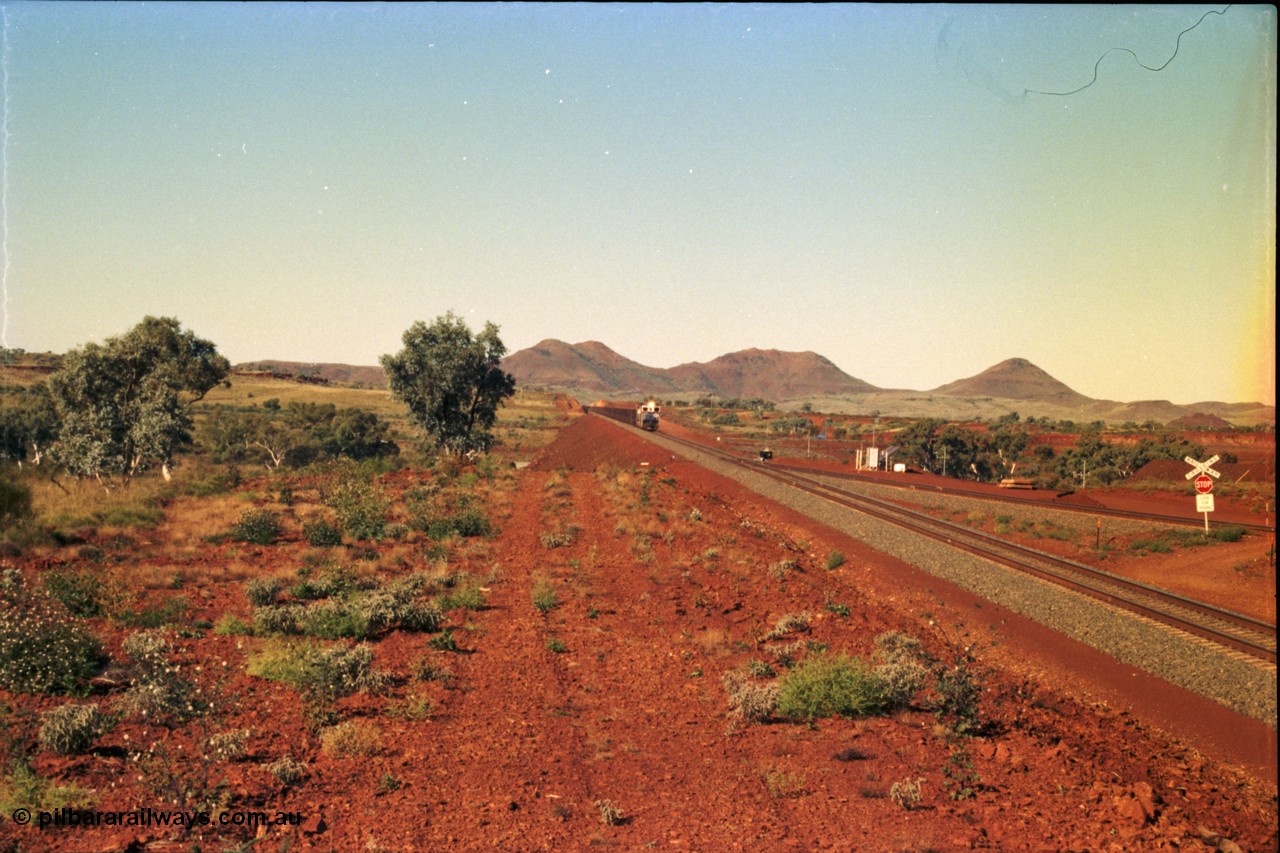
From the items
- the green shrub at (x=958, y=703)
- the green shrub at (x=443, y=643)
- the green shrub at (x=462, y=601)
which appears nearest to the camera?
the green shrub at (x=958, y=703)

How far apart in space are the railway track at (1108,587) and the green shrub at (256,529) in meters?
20.6

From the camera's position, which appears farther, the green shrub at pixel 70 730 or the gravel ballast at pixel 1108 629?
the gravel ballast at pixel 1108 629

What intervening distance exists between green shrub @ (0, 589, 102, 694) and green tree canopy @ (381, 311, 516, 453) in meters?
29.5

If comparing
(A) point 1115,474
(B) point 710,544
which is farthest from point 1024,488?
(B) point 710,544

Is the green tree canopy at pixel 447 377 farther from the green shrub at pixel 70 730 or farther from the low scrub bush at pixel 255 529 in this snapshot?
the green shrub at pixel 70 730

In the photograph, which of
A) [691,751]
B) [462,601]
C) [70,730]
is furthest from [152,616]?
[691,751]

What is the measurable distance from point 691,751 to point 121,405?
3138 centimetres

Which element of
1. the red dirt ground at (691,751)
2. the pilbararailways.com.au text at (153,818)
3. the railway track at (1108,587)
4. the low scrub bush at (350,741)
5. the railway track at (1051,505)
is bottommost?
the railway track at (1051,505)

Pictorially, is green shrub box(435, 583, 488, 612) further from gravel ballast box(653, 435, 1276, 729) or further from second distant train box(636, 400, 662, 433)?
Result: second distant train box(636, 400, 662, 433)

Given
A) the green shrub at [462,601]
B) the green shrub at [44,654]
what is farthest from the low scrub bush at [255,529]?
the green shrub at [44,654]

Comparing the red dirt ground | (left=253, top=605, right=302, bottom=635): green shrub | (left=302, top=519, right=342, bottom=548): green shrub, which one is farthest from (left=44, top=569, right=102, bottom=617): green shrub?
(left=302, top=519, right=342, bottom=548): green shrub

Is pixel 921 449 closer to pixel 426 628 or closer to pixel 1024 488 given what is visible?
pixel 1024 488

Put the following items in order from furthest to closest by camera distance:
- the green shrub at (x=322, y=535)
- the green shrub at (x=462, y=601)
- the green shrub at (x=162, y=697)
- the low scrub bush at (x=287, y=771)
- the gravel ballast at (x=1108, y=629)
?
the green shrub at (x=322, y=535) → the green shrub at (x=462, y=601) → the gravel ballast at (x=1108, y=629) → the green shrub at (x=162, y=697) → the low scrub bush at (x=287, y=771)

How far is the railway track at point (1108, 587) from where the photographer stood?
16219mm
